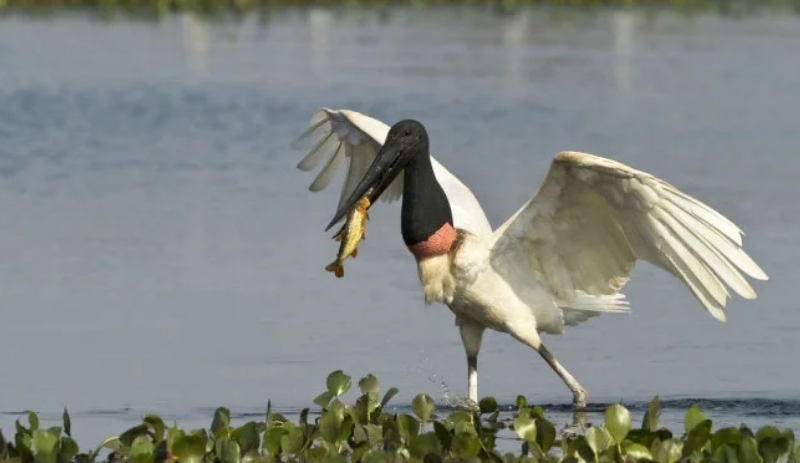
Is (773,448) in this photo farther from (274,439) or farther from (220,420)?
(220,420)

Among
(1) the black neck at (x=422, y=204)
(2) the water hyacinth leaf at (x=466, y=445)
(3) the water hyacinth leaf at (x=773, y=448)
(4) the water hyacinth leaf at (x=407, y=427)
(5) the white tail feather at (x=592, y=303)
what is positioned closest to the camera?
(3) the water hyacinth leaf at (x=773, y=448)

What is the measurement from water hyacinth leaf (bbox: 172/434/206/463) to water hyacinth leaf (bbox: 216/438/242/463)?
0.10 m

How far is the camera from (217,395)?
9.95 meters

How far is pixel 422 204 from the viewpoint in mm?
9531

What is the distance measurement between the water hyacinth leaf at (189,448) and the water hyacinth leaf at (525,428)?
1185 millimetres

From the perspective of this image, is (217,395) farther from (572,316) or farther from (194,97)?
(194,97)

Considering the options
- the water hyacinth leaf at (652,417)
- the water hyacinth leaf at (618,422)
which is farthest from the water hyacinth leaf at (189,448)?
the water hyacinth leaf at (652,417)

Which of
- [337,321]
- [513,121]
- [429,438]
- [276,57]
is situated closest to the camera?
[429,438]

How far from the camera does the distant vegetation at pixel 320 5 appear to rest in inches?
1535

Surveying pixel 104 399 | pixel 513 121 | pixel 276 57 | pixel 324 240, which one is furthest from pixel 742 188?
pixel 276 57

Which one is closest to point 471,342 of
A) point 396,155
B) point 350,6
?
point 396,155

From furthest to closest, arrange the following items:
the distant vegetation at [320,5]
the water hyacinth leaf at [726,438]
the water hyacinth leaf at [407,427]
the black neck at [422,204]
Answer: the distant vegetation at [320,5] < the black neck at [422,204] < the water hyacinth leaf at [407,427] < the water hyacinth leaf at [726,438]

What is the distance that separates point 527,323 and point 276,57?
2116 cm

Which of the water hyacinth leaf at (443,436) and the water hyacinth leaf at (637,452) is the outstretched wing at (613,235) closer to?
the water hyacinth leaf at (637,452)
